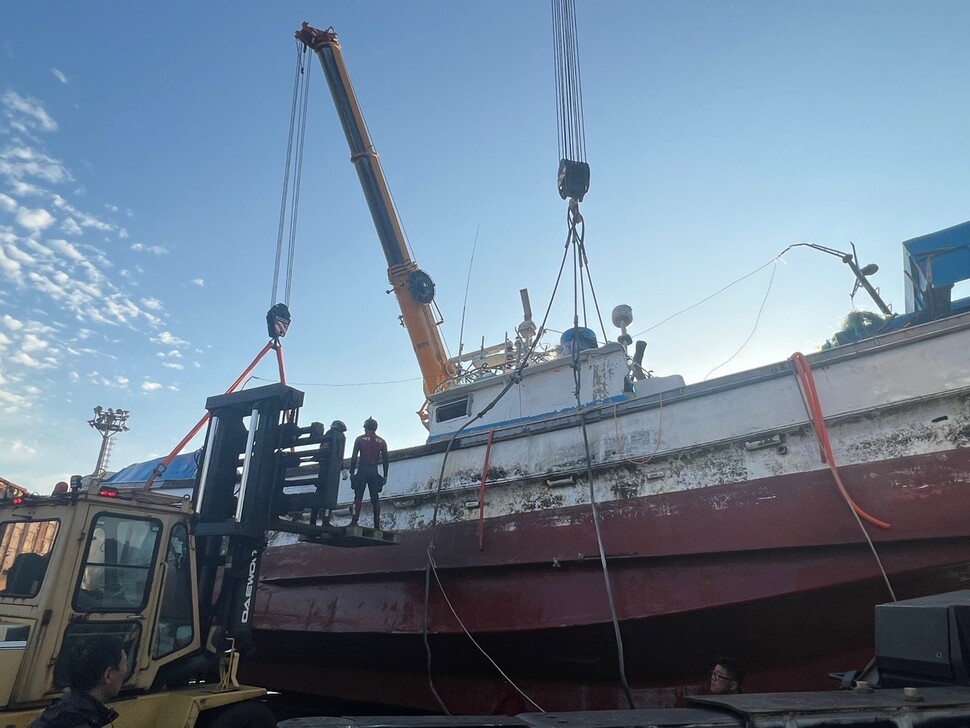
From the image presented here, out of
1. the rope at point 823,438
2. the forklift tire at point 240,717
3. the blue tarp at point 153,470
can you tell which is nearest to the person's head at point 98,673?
the forklift tire at point 240,717

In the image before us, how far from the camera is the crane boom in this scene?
11.0 meters

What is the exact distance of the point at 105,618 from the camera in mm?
3551

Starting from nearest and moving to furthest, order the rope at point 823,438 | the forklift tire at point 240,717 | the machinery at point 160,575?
the machinery at point 160,575, the forklift tire at point 240,717, the rope at point 823,438

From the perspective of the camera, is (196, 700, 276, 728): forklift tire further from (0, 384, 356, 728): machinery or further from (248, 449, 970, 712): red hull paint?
(248, 449, 970, 712): red hull paint

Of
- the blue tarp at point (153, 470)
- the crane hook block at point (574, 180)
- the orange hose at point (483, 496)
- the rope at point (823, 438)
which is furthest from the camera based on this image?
the blue tarp at point (153, 470)

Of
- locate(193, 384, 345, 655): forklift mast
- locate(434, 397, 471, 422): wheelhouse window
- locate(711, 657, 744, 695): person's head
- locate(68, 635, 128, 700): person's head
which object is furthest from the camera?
locate(434, 397, 471, 422): wheelhouse window

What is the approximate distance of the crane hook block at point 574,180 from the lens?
712 centimetres

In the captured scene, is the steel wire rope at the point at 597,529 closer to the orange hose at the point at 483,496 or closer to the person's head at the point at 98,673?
the orange hose at the point at 483,496

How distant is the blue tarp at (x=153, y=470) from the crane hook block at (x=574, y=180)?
7.93 meters

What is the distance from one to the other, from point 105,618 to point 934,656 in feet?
14.5

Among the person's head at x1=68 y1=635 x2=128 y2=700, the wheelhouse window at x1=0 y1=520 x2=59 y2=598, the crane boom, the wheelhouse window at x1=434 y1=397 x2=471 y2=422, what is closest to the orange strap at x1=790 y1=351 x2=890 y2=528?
the wheelhouse window at x1=434 y1=397 x2=471 y2=422

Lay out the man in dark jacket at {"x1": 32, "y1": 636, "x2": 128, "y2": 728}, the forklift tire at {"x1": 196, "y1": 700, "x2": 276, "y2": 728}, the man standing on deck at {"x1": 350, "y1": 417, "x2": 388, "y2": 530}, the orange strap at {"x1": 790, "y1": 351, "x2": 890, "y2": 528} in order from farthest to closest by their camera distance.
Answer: the man standing on deck at {"x1": 350, "y1": 417, "x2": 388, "y2": 530} → the orange strap at {"x1": 790, "y1": 351, "x2": 890, "y2": 528} → the forklift tire at {"x1": 196, "y1": 700, "x2": 276, "y2": 728} → the man in dark jacket at {"x1": 32, "y1": 636, "x2": 128, "y2": 728}

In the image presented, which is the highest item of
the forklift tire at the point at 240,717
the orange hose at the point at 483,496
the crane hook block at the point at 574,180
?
the crane hook block at the point at 574,180

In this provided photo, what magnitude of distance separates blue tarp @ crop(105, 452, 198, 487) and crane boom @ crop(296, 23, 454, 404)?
15.1 ft
